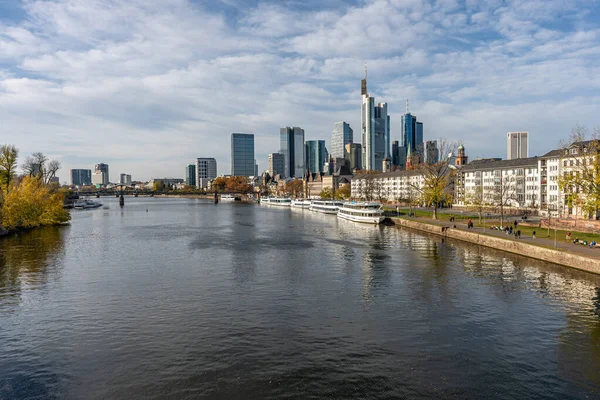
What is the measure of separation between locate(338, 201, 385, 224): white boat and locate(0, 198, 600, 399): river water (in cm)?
5515

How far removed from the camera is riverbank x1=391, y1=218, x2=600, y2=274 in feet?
157

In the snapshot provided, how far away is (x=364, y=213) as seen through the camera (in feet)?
386

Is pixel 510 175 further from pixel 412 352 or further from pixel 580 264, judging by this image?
pixel 412 352

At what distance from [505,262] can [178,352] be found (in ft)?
Answer: 147

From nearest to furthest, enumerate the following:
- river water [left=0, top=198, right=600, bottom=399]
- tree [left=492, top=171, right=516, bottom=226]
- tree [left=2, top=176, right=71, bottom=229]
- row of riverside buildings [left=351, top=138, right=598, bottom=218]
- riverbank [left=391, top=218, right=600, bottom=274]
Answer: river water [left=0, top=198, right=600, bottom=399]
riverbank [left=391, top=218, right=600, bottom=274]
tree [left=2, top=176, right=71, bottom=229]
row of riverside buildings [left=351, top=138, right=598, bottom=218]
tree [left=492, top=171, right=516, bottom=226]

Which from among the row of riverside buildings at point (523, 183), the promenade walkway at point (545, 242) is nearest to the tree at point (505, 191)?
the row of riverside buildings at point (523, 183)

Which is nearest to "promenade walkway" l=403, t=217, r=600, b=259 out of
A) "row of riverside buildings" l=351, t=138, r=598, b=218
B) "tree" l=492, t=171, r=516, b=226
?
"row of riverside buildings" l=351, t=138, r=598, b=218

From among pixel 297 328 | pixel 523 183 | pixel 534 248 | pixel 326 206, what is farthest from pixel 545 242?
pixel 326 206

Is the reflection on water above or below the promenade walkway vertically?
below

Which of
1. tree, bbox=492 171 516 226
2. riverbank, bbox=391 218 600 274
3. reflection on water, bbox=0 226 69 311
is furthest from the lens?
tree, bbox=492 171 516 226

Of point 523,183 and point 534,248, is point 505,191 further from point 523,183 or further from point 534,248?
point 534,248

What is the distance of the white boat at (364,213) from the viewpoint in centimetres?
11375

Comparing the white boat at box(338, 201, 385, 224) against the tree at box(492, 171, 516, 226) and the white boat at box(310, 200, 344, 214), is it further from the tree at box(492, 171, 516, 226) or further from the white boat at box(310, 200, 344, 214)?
the tree at box(492, 171, 516, 226)

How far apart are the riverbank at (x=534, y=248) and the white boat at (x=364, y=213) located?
2700 cm
